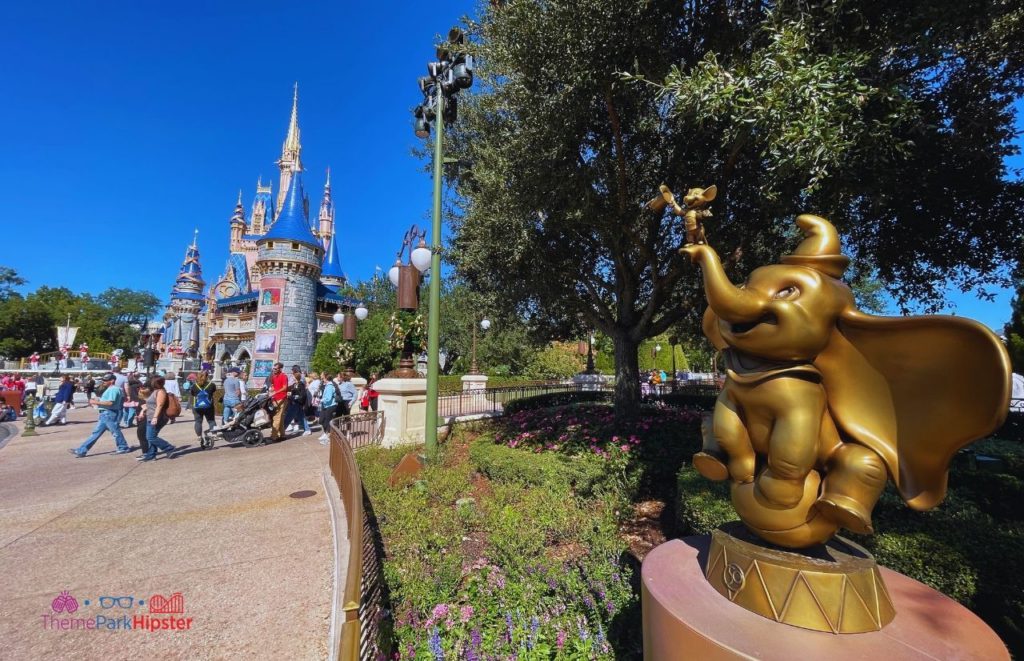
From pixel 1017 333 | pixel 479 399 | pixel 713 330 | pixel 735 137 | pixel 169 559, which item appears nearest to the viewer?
pixel 713 330

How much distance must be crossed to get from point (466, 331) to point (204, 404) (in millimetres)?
22609

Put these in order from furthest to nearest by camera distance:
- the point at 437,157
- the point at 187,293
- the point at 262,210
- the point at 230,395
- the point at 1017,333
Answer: the point at 262,210 < the point at 187,293 < the point at 1017,333 < the point at 230,395 < the point at 437,157

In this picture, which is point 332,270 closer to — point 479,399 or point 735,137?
point 479,399

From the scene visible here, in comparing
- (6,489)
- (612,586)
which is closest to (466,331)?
(6,489)

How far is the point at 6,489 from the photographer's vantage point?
662 centimetres

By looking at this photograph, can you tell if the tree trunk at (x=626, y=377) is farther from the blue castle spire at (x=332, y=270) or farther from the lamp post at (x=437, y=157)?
the blue castle spire at (x=332, y=270)

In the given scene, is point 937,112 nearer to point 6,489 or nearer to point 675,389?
point 675,389

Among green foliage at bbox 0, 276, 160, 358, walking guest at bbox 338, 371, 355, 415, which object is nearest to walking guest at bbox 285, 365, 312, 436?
walking guest at bbox 338, 371, 355, 415

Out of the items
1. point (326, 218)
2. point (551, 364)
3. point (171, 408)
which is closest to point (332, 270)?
point (326, 218)

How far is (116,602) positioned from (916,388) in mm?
5553

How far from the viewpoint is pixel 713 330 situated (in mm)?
2523

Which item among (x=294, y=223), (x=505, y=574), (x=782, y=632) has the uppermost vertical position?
(x=294, y=223)

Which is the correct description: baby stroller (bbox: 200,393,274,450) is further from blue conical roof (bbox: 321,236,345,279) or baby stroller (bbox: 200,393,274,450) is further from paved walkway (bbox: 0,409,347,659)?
blue conical roof (bbox: 321,236,345,279)

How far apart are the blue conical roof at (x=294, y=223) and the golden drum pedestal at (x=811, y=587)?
138 ft
